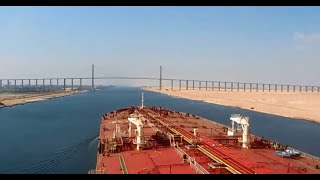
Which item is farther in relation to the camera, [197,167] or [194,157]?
[194,157]

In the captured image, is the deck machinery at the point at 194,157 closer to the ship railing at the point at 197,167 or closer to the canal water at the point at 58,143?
the ship railing at the point at 197,167

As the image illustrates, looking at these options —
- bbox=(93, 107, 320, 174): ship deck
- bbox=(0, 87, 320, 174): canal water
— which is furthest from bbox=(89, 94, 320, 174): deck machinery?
bbox=(0, 87, 320, 174): canal water

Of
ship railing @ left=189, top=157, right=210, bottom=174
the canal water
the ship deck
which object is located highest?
ship railing @ left=189, top=157, right=210, bottom=174

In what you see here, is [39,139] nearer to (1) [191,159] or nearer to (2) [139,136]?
(2) [139,136]

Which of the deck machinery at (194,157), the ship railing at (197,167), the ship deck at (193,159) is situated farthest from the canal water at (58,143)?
the ship railing at (197,167)

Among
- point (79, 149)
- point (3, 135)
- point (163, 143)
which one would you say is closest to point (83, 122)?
point (3, 135)

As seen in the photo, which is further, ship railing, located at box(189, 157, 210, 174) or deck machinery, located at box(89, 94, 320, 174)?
deck machinery, located at box(89, 94, 320, 174)

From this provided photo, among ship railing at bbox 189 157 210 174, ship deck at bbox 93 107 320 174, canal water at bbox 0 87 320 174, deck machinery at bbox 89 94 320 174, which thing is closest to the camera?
ship railing at bbox 189 157 210 174

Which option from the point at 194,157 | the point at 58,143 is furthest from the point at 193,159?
the point at 58,143

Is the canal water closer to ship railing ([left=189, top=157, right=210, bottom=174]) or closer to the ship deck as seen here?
the ship deck

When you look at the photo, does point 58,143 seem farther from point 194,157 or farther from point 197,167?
point 197,167

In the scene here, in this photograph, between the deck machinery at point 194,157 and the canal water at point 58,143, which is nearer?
the deck machinery at point 194,157
